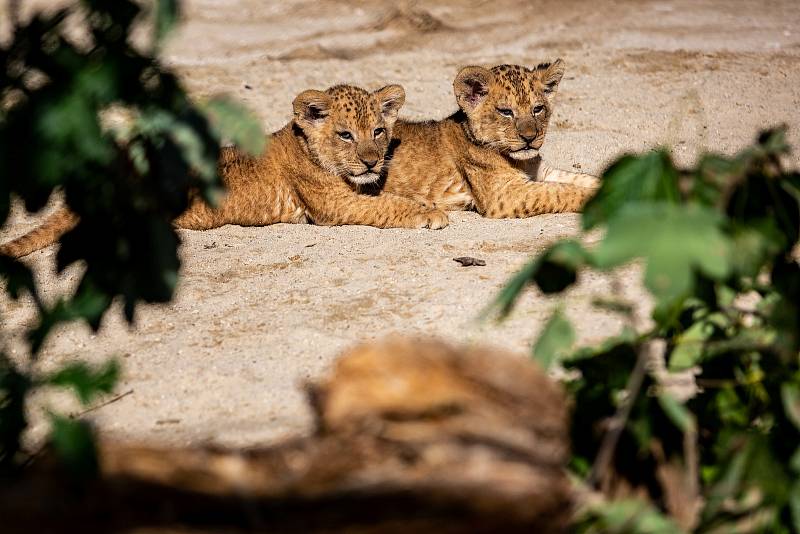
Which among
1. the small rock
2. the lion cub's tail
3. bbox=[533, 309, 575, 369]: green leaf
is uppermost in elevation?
bbox=[533, 309, 575, 369]: green leaf

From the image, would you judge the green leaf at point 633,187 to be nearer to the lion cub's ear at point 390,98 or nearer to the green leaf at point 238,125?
the green leaf at point 238,125

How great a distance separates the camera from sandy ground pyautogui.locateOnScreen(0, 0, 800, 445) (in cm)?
437

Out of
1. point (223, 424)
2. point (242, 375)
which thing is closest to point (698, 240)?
point (223, 424)

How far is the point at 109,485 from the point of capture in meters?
2.08

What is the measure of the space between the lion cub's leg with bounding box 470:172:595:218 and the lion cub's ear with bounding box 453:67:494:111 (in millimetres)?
509

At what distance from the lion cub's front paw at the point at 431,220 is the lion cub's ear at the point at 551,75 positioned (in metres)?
→ 1.35

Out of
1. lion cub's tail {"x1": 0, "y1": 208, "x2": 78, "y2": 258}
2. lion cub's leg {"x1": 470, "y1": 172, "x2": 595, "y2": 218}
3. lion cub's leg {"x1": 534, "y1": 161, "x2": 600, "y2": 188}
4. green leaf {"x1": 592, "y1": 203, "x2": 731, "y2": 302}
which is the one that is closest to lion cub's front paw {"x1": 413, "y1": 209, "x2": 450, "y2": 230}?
lion cub's leg {"x1": 470, "y1": 172, "x2": 595, "y2": 218}

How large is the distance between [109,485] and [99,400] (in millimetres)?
2208

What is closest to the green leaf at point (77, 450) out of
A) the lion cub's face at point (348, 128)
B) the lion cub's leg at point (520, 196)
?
the lion cub's leg at point (520, 196)

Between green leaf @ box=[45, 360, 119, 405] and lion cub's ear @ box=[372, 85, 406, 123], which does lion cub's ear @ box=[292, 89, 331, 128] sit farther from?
green leaf @ box=[45, 360, 119, 405]

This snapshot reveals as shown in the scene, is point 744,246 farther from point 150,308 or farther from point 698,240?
point 150,308

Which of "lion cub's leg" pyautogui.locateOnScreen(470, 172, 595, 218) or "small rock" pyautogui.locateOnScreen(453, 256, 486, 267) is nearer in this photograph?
"small rock" pyautogui.locateOnScreen(453, 256, 486, 267)

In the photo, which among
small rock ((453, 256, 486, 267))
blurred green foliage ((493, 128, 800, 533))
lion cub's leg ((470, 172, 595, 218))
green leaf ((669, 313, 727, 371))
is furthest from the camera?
lion cub's leg ((470, 172, 595, 218))

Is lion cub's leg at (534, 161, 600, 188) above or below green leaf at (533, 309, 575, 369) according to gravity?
below
